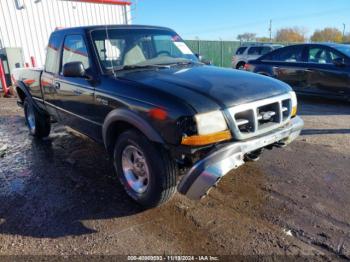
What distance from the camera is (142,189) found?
3299 mm

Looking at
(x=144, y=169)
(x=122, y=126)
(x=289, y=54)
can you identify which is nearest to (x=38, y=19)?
(x=289, y=54)

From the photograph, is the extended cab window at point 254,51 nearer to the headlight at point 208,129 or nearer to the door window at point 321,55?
the door window at point 321,55

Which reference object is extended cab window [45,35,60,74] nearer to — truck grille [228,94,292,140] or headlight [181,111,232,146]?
headlight [181,111,232,146]

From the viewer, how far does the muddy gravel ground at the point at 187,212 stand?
2.72m

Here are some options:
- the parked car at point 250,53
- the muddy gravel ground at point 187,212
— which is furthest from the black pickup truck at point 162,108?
the parked car at point 250,53

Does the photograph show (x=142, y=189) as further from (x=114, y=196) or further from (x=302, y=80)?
(x=302, y=80)

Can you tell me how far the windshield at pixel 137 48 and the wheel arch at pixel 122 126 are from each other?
0.66 meters

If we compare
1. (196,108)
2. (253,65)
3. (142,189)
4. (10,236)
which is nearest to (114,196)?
(142,189)

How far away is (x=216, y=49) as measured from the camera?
23.2 meters

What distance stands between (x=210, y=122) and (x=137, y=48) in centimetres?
186

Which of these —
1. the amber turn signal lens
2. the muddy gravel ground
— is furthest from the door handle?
the amber turn signal lens

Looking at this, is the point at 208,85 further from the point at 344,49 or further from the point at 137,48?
the point at 344,49

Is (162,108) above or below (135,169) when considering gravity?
above

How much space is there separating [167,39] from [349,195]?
3.11 meters
